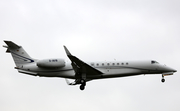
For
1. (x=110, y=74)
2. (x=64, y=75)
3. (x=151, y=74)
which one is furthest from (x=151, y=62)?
(x=64, y=75)

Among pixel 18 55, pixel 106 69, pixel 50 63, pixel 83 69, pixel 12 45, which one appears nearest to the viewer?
pixel 50 63

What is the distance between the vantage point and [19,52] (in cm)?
2411

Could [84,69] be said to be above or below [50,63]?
Answer: below

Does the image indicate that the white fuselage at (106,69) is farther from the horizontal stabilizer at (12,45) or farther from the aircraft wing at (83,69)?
the horizontal stabilizer at (12,45)

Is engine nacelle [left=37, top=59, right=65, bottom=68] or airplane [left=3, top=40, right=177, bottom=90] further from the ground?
engine nacelle [left=37, top=59, right=65, bottom=68]

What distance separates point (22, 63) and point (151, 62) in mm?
12986

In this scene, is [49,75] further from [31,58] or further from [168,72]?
[168,72]

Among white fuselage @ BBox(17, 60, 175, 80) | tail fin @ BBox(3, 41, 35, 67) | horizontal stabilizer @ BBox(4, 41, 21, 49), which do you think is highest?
horizontal stabilizer @ BBox(4, 41, 21, 49)

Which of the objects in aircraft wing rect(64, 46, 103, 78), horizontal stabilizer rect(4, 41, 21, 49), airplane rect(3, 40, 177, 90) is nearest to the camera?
aircraft wing rect(64, 46, 103, 78)

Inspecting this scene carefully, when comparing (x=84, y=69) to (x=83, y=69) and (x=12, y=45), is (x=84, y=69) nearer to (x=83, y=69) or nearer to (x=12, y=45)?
(x=83, y=69)

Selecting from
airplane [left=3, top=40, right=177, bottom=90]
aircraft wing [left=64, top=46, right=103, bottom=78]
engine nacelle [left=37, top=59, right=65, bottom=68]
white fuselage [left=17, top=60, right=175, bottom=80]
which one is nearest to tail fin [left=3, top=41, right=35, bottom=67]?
airplane [left=3, top=40, right=177, bottom=90]

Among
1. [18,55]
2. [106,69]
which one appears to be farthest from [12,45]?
[106,69]

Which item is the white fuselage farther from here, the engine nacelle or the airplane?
the engine nacelle

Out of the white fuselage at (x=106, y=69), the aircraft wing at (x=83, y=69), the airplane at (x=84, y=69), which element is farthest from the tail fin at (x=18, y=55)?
the aircraft wing at (x=83, y=69)
